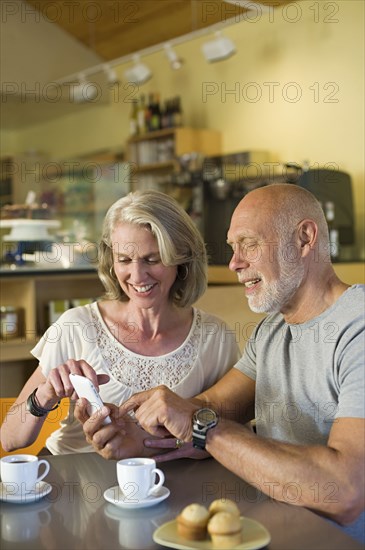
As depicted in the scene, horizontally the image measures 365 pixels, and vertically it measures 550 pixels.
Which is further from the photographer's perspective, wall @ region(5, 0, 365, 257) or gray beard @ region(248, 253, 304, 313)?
wall @ region(5, 0, 365, 257)

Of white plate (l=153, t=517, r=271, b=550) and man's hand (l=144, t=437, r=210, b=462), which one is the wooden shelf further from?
white plate (l=153, t=517, r=271, b=550)

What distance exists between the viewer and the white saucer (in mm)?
1396

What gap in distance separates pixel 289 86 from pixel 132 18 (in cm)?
176

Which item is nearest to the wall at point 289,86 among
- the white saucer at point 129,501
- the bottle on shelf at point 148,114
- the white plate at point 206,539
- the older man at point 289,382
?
the bottle on shelf at point 148,114

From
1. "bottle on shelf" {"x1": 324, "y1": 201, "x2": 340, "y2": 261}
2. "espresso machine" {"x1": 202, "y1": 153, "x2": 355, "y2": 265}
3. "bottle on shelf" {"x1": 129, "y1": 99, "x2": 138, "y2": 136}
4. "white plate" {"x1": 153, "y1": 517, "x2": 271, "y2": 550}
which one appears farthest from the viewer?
"bottle on shelf" {"x1": 129, "y1": 99, "x2": 138, "y2": 136}

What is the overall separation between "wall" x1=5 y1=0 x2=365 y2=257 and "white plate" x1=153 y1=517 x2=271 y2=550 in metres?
4.30

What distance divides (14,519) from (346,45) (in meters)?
4.80

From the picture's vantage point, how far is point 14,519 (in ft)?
4.45

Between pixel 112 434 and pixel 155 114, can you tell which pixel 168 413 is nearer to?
pixel 112 434

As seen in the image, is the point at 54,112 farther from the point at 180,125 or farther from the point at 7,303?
the point at 7,303

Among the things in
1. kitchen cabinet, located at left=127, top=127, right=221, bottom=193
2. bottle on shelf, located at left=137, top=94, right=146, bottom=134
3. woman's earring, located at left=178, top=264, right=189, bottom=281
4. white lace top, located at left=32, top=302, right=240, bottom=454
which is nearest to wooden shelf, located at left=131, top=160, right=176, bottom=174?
kitchen cabinet, located at left=127, top=127, right=221, bottom=193

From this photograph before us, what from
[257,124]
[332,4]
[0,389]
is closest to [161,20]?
[257,124]

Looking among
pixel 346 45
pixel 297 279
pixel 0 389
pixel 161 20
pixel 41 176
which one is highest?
pixel 161 20

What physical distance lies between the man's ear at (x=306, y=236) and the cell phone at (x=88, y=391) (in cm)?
59
